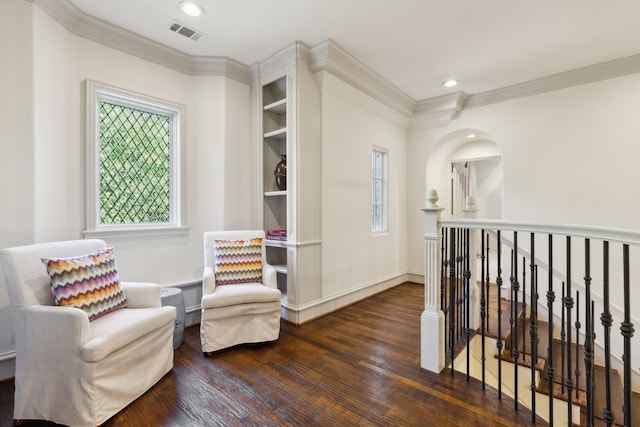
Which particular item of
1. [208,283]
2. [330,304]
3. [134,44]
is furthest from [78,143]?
[330,304]

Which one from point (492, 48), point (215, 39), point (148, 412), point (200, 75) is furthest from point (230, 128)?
point (492, 48)

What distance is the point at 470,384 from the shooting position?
6.70 ft

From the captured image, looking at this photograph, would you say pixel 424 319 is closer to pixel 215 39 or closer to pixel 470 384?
pixel 470 384

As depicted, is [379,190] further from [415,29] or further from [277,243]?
[415,29]

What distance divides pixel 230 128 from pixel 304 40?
3.85ft

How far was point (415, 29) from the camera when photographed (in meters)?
2.74

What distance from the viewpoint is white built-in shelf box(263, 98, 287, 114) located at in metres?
3.25

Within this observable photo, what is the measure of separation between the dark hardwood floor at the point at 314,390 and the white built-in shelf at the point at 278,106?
236 cm

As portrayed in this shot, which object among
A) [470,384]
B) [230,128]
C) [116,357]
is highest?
[230,128]

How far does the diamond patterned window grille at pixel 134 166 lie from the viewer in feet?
8.98

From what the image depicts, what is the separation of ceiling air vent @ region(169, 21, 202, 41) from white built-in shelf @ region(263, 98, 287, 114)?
91 centimetres

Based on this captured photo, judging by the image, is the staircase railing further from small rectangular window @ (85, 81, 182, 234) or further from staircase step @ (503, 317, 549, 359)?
small rectangular window @ (85, 81, 182, 234)

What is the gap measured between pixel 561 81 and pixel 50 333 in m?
5.24

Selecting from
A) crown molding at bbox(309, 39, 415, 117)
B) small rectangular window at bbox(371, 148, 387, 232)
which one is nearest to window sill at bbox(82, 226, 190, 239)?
crown molding at bbox(309, 39, 415, 117)
